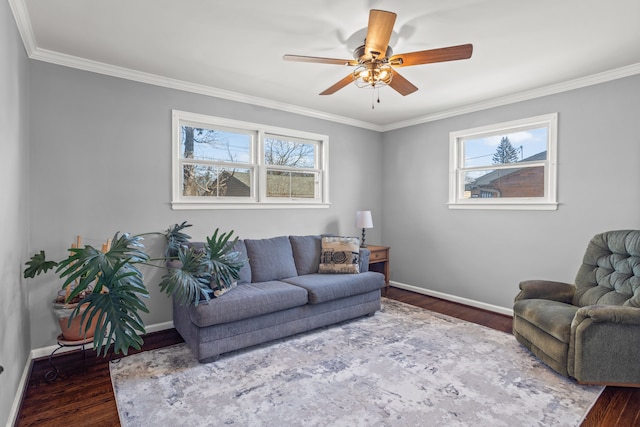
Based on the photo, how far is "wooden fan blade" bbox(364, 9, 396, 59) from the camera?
197 centimetres

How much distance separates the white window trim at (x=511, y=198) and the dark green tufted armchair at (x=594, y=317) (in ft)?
2.54

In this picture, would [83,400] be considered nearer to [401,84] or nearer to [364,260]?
[364,260]

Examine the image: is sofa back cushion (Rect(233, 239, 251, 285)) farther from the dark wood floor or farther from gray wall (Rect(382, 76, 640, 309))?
gray wall (Rect(382, 76, 640, 309))

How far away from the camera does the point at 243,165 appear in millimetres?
4164

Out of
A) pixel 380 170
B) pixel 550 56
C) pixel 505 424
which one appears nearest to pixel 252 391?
pixel 505 424

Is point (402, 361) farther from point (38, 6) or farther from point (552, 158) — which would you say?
point (38, 6)

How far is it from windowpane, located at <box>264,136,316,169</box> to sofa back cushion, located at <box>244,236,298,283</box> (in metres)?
1.08

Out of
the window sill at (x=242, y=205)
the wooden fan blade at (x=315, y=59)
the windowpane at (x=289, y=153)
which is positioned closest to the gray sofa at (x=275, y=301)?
the window sill at (x=242, y=205)

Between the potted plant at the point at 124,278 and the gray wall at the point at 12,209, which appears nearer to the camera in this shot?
the gray wall at the point at 12,209

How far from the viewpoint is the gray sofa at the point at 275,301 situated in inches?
112

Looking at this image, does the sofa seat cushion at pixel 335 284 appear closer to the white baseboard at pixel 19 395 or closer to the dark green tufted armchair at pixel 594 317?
the dark green tufted armchair at pixel 594 317

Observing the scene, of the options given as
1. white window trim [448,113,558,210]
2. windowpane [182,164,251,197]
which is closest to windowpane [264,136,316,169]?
windowpane [182,164,251,197]

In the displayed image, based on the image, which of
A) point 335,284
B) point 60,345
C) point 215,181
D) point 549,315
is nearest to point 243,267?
point 335,284

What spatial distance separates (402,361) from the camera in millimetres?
2885
